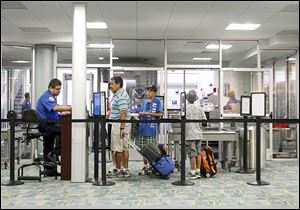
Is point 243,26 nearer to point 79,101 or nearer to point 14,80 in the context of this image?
point 79,101

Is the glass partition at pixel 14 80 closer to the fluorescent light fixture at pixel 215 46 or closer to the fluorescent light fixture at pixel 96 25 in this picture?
the fluorescent light fixture at pixel 96 25

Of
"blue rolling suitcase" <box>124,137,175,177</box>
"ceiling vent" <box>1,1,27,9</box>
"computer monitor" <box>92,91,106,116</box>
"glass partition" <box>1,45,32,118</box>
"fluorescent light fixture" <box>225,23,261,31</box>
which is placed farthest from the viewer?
"glass partition" <box>1,45,32,118</box>

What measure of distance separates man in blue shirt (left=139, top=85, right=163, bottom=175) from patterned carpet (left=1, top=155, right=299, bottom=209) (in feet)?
1.86

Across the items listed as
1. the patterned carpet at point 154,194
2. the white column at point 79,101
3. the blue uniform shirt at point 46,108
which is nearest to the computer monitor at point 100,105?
the white column at point 79,101

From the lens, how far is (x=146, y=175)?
20.4 feet

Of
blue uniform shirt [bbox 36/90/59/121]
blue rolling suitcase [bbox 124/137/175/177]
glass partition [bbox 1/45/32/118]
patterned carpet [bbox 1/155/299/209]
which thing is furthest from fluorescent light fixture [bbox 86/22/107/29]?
glass partition [bbox 1/45/32/118]

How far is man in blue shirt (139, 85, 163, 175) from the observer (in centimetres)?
632

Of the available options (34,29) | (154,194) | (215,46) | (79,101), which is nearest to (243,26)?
(215,46)

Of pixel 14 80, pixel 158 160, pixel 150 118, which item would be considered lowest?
pixel 158 160

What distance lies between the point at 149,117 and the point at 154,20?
1916 millimetres

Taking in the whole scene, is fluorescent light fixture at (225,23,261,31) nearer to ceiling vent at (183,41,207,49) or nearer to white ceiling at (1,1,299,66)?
white ceiling at (1,1,299,66)

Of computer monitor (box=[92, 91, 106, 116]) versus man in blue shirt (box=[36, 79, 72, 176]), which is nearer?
computer monitor (box=[92, 91, 106, 116])

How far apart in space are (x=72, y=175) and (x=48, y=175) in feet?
1.97

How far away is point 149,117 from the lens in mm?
6445
